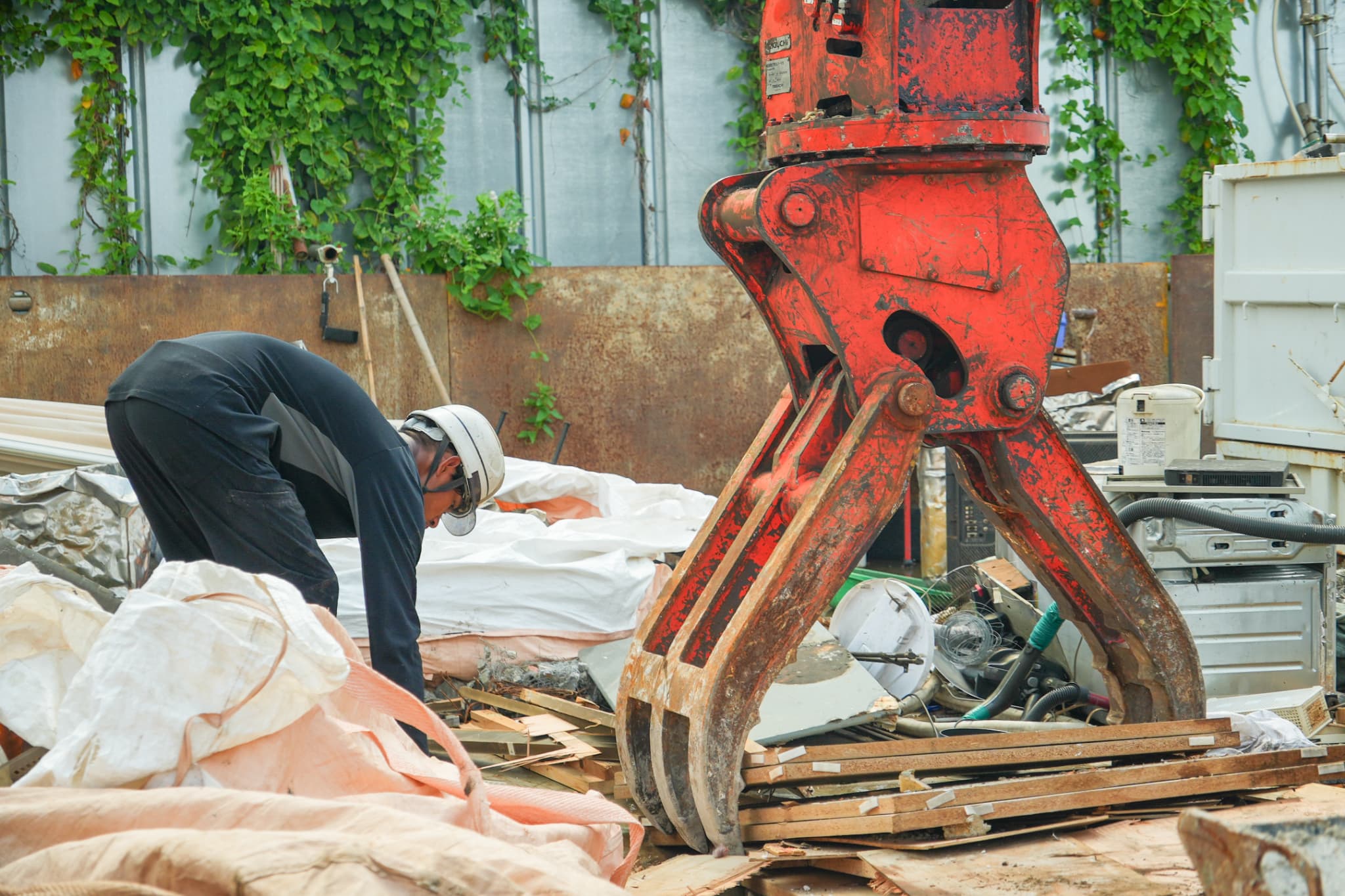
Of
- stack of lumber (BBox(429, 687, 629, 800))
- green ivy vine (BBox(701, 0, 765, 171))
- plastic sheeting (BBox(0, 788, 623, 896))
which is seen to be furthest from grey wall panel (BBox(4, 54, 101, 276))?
plastic sheeting (BBox(0, 788, 623, 896))

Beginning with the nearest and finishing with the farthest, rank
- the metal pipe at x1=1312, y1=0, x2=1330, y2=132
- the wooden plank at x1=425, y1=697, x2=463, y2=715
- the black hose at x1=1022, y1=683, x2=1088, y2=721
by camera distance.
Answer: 1. the black hose at x1=1022, y1=683, x2=1088, y2=721
2. the wooden plank at x1=425, y1=697, x2=463, y2=715
3. the metal pipe at x1=1312, y1=0, x2=1330, y2=132

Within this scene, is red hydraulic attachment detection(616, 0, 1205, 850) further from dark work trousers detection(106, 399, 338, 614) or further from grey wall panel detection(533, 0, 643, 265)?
grey wall panel detection(533, 0, 643, 265)

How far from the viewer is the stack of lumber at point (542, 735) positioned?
3.98 meters

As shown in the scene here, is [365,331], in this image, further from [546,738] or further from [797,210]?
[797,210]

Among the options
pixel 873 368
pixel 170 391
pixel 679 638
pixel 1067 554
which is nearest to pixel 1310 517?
pixel 1067 554

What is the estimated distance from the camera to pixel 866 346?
3.26 metres

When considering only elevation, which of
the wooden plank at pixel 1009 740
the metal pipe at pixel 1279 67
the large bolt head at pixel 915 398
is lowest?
the wooden plank at pixel 1009 740

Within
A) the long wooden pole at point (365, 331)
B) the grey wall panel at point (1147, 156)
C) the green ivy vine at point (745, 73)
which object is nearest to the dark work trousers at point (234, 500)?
the long wooden pole at point (365, 331)

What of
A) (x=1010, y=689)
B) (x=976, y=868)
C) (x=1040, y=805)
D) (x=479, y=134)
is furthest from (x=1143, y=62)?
(x=976, y=868)

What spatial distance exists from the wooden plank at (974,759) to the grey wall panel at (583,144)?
20.0ft

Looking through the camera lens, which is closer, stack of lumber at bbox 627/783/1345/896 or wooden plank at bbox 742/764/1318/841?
stack of lumber at bbox 627/783/1345/896

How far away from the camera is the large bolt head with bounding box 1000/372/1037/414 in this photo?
3.30 meters

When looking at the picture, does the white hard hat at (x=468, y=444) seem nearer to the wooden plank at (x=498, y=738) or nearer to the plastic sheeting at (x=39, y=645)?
the wooden plank at (x=498, y=738)

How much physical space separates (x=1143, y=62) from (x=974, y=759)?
7870mm
